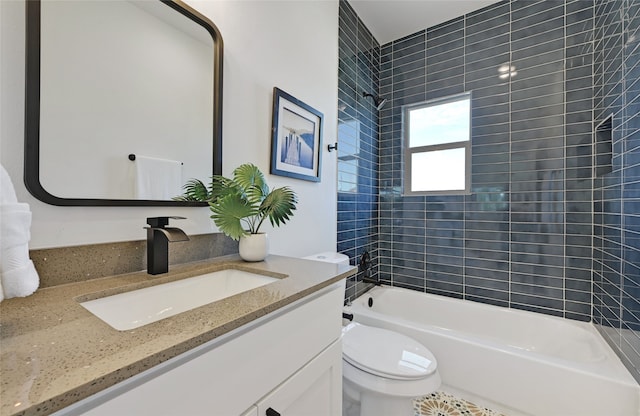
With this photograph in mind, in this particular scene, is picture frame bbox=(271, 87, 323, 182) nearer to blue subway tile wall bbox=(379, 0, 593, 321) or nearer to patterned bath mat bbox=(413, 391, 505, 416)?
blue subway tile wall bbox=(379, 0, 593, 321)

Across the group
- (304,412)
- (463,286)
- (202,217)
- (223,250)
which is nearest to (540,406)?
(463,286)

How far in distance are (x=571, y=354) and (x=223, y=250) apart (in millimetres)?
2253

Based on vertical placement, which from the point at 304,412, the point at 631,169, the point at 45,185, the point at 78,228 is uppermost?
the point at 631,169

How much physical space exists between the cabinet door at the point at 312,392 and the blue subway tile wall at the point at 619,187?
56.6 inches

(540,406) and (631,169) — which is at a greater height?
(631,169)

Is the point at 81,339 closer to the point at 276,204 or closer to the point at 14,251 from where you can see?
the point at 14,251

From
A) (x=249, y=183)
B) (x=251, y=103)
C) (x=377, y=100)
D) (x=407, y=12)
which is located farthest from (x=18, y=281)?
(x=407, y=12)

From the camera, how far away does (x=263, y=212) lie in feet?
3.45

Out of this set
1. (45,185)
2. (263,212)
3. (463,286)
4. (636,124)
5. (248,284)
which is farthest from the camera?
(463,286)

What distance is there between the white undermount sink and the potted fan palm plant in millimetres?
117

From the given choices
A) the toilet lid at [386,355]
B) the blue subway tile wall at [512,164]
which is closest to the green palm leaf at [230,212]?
the toilet lid at [386,355]

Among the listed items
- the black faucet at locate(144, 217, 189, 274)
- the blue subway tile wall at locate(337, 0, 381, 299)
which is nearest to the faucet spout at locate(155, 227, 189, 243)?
the black faucet at locate(144, 217, 189, 274)

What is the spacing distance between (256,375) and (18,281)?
1.70ft

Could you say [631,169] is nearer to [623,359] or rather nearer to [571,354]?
[623,359]
